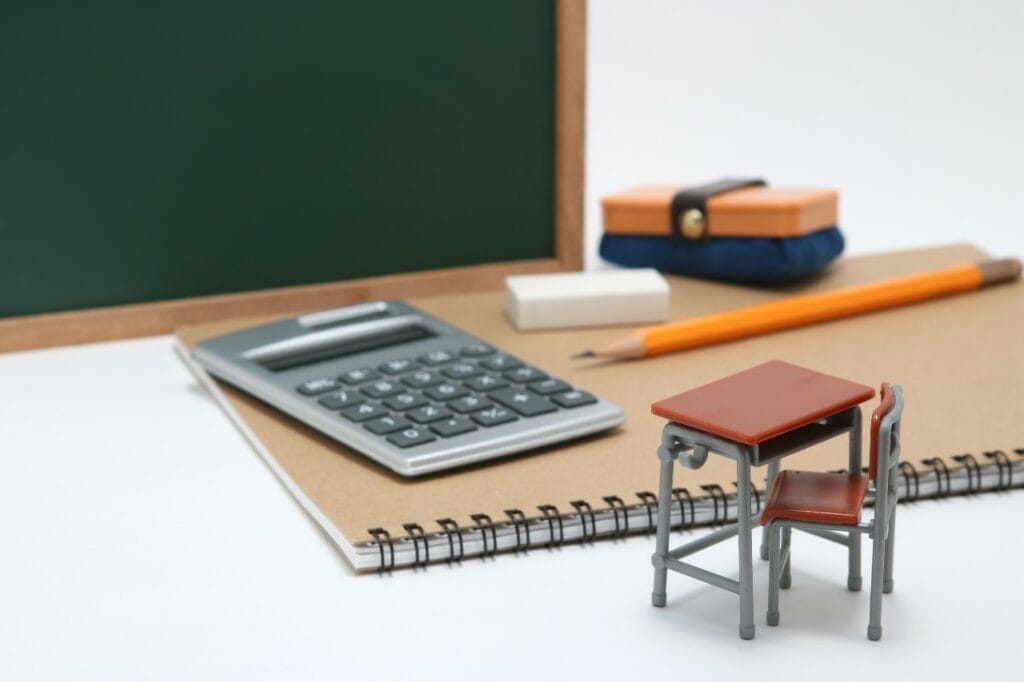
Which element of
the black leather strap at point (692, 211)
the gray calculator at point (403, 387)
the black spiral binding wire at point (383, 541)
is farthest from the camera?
the black leather strap at point (692, 211)

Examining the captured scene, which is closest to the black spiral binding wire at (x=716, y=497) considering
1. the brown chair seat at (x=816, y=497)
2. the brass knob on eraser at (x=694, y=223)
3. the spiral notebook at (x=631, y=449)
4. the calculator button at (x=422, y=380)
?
the spiral notebook at (x=631, y=449)

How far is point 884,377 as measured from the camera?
0.91m

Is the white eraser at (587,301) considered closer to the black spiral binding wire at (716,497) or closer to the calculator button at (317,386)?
the calculator button at (317,386)

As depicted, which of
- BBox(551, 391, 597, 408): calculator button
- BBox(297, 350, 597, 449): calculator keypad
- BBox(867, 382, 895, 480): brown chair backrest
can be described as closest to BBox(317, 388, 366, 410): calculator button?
BBox(297, 350, 597, 449): calculator keypad

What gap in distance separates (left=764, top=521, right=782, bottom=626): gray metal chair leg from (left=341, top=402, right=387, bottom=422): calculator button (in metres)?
0.28

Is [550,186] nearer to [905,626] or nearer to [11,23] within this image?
[11,23]

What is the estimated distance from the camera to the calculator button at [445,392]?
33.2 inches

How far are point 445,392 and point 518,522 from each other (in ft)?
0.51

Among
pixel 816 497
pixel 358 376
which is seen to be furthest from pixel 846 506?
pixel 358 376

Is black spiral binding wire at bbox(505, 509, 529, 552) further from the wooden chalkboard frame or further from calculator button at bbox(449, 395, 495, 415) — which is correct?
the wooden chalkboard frame

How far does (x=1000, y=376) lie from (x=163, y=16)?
0.63 m

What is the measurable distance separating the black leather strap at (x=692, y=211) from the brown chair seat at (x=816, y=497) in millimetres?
531

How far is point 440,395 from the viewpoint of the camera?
84 cm

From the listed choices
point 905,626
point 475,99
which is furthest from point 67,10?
point 905,626
